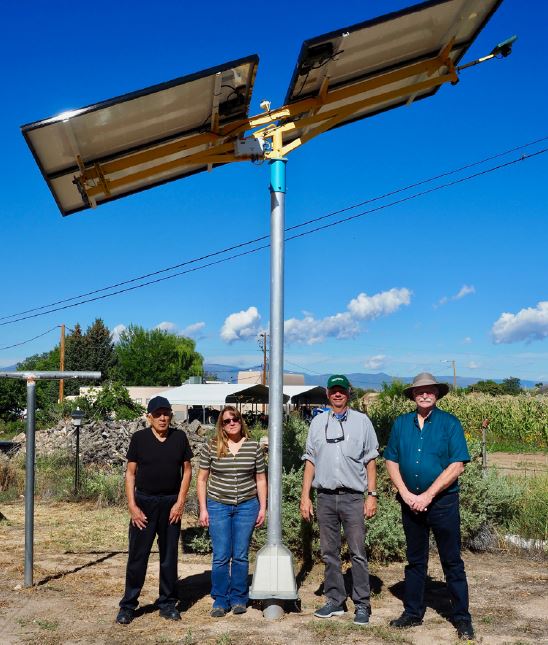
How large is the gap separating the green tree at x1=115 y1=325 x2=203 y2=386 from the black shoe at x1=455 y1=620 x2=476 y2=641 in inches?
3393

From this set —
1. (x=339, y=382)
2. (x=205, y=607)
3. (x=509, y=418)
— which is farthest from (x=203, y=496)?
(x=509, y=418)

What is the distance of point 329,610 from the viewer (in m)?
5.94

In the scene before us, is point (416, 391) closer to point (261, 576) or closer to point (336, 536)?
point (336, 536)

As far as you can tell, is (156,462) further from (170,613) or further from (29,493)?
(29,493)

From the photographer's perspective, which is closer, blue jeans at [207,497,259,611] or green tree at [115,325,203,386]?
blue jeans at [207,497,259,611]

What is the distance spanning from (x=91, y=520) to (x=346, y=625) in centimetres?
602

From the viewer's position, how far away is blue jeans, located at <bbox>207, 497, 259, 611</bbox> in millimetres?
6098

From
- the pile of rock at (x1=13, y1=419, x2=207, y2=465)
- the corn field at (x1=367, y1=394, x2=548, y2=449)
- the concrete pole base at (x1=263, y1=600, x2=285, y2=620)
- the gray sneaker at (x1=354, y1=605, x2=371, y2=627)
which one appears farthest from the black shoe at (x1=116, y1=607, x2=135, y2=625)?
the corn field at (x1=367, y1=394, x2=548, y2=449)

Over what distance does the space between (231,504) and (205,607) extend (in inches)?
37.9

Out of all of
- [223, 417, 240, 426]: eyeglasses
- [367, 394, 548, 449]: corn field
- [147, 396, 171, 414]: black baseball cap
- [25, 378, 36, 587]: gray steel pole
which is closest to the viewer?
[147, 396, 171, 414]: black baseball cap

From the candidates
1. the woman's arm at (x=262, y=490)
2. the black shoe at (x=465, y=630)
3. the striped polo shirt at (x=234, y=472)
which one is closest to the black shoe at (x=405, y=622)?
the black shoe at (x=465, y=630)

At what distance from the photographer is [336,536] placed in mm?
6066

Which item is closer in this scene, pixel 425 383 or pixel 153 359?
pixel 425 383

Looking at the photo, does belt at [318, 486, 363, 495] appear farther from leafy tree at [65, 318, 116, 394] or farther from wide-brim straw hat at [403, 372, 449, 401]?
leafy tree at [65, 318, 116, 394]
